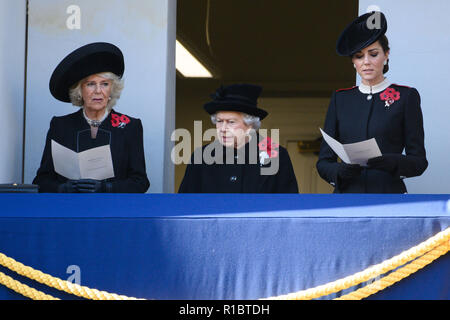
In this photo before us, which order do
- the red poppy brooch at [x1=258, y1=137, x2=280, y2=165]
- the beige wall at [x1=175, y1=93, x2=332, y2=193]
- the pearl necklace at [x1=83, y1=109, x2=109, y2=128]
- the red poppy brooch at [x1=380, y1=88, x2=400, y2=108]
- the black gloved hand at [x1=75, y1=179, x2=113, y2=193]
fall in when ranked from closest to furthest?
the black gloved hand at [x1=75, y1=179, x2=113, y2=193]
the red poppy brooch at [x1=380, y1=88, x2=400, y2=108]
the red poppy brooch at [x1=258, y1=137, x2=280, y2=165]
the pearl necklace at [x1=83, y1=109, x2=109, y2=128]
the beige wall at [x1=175, y1=93, x2=332, y2=193]

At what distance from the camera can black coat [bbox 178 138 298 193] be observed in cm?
371

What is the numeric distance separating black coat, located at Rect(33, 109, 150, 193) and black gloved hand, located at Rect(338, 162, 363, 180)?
897mm

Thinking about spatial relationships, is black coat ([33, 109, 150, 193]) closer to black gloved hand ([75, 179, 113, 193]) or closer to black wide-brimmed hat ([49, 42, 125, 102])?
black wide-brimmed hat ([49, 42, 125, 102])

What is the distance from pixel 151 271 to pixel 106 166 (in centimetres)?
99

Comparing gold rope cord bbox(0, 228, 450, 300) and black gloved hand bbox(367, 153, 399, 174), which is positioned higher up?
black gloved hand bbox(367, 153, 399, 174)

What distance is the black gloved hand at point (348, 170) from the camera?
3.29m

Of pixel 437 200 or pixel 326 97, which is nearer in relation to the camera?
pixel 437 200

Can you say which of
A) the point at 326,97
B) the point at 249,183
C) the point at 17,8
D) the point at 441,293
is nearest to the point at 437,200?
the point at 441,293

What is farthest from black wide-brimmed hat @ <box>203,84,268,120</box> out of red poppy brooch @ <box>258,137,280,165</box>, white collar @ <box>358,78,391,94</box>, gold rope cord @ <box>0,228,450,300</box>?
gold rope cord @ <box>0,228,450,300</box>

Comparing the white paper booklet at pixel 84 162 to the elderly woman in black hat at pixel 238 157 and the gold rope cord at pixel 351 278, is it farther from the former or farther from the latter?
the gold rope cord at pixel 351 278

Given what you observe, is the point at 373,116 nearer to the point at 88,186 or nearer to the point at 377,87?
the point at 377,87

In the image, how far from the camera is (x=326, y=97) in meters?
8.88
